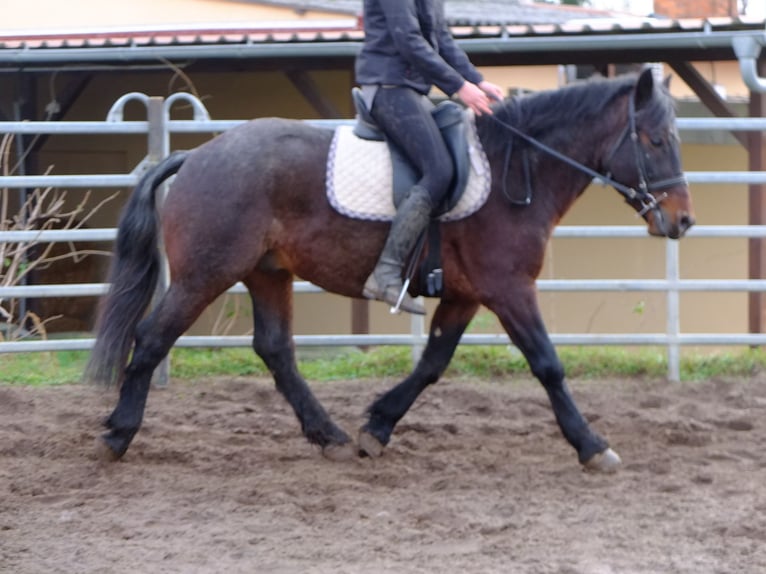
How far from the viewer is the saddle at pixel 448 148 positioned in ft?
17.7

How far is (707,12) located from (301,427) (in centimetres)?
1610

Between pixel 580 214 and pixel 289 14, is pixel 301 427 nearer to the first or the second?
pixel 580 214

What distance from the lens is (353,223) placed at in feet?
18.0

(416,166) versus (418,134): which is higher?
(418,134)

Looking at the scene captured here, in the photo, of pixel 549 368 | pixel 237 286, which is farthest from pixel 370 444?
pixel 237 286

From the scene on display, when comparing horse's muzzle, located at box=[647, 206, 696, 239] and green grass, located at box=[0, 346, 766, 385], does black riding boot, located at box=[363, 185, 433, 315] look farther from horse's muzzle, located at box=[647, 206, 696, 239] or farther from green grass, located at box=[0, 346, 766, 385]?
green grass, located at box=[0, 346, 766, 385]

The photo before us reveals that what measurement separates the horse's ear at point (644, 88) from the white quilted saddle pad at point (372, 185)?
76 cm

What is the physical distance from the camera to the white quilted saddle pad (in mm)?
5434

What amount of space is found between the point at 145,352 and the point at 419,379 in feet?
4.46

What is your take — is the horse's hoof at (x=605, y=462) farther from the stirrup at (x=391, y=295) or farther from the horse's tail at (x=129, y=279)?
the horse's tail at (x=129, y=279)

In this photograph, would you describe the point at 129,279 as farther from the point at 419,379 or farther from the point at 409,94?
the point at 409,94

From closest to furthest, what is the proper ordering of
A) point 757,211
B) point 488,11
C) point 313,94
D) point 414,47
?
1. point 414,47
2. point 757,211
3. point 313,94
4. point 488,11

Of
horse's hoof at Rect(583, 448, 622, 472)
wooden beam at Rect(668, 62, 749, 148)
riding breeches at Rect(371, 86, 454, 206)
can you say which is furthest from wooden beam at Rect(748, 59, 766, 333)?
riding breeches at Rect(371, 86, 454, 206)

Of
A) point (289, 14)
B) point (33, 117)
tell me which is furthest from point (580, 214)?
point (33, 117)
